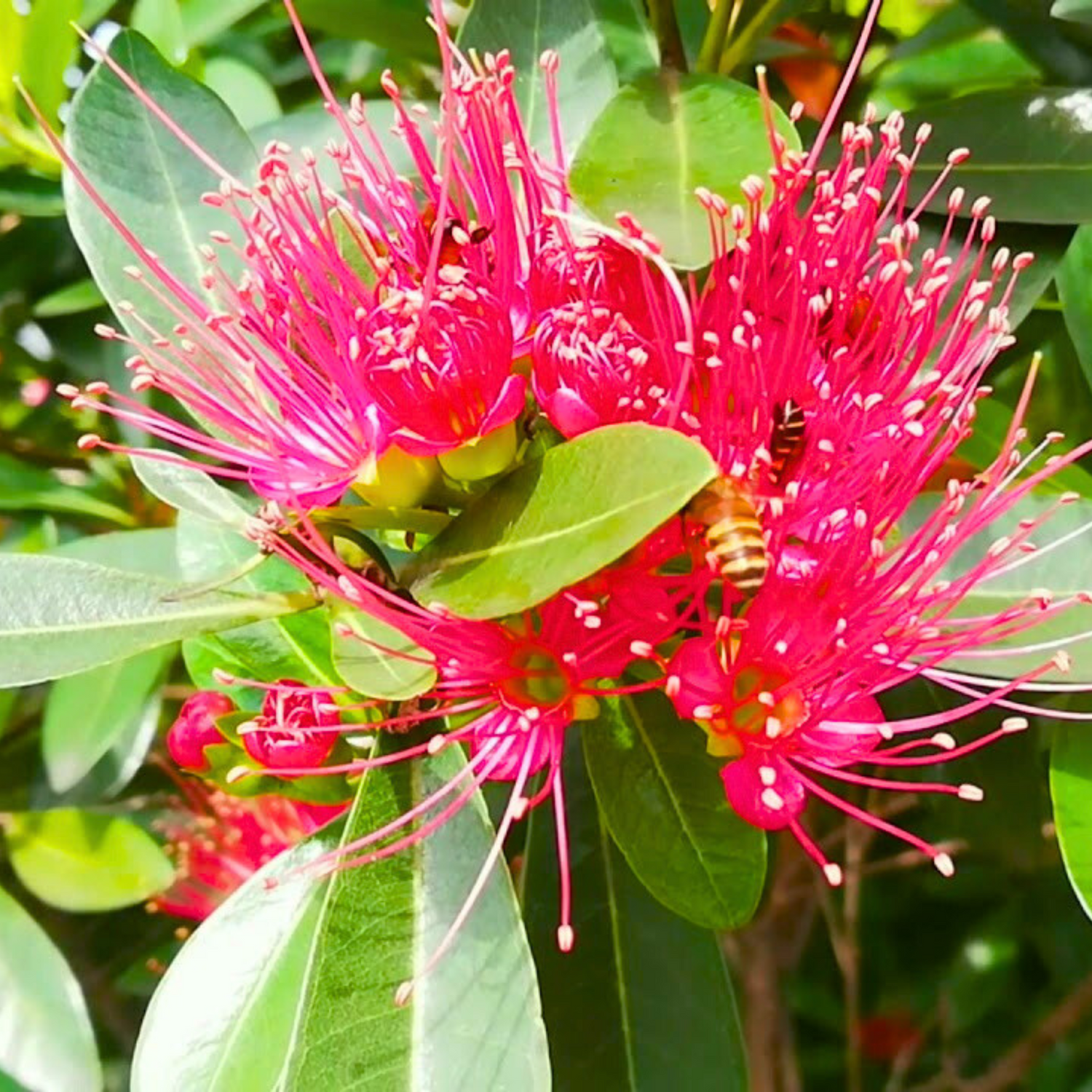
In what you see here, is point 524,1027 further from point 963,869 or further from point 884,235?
point 963,869

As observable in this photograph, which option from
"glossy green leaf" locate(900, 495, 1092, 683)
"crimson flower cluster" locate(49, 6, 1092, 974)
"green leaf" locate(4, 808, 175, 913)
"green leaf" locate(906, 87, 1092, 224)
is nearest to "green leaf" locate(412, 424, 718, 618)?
"crimson flower cluster" locate(49, 6, 1092, 974)

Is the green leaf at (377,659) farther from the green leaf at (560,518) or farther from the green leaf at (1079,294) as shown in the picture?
the green leaf at (1079,294)

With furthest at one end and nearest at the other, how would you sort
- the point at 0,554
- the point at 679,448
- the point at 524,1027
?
the point at 0,554 → the point at 524,1027 → the point at 679,448

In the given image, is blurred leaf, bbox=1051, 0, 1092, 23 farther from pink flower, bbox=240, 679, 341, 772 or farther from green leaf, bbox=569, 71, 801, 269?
pink flower, bbox=240, 679, 341, 772

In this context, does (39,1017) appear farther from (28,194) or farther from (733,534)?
(733,534)

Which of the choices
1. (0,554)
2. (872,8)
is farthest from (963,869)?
(0,554)

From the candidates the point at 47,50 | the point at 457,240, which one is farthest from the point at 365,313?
→ the point at 47,50
